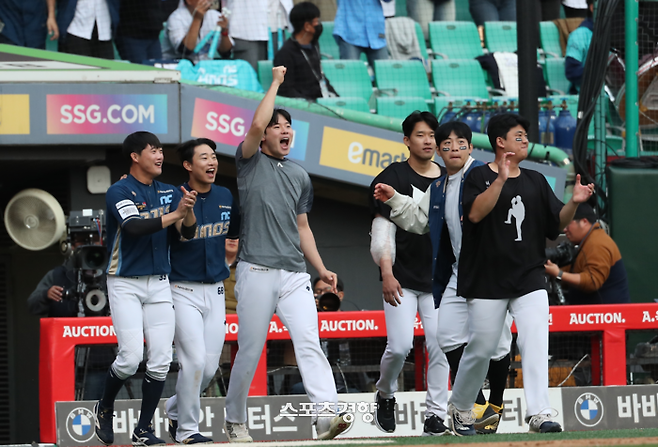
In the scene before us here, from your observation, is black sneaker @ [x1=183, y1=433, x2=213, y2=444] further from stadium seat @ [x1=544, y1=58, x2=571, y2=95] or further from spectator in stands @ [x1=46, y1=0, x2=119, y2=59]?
stadium seat @ [x1=544, y1=58, x2=571, y2=95]

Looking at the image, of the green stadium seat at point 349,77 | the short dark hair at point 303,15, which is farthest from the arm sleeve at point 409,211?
the green stadium seat at point 349,77

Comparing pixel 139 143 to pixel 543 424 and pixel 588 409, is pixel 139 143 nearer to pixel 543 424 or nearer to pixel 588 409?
pixel 543 424

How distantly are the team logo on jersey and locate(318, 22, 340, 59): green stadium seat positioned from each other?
23.9ft

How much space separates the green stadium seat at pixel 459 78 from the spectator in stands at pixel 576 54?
1.03 meters

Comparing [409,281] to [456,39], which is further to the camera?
[456,39]

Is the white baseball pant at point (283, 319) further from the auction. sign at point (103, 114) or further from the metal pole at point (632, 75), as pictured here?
the metal pole at point (632, 75)

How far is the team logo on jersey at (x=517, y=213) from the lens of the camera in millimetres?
5160

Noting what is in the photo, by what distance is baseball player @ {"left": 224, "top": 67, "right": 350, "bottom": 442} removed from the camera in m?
5.39

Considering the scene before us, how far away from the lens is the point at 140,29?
34.0 feet

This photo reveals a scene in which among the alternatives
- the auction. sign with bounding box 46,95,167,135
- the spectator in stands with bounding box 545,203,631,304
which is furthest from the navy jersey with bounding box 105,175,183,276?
the spectator in stands with bounding box 545,203,631,304

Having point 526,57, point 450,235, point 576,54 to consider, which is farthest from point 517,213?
point 576,54

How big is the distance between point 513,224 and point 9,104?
485cm

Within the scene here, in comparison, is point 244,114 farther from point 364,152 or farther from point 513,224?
point 513,224

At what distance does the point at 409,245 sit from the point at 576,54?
675 cm
